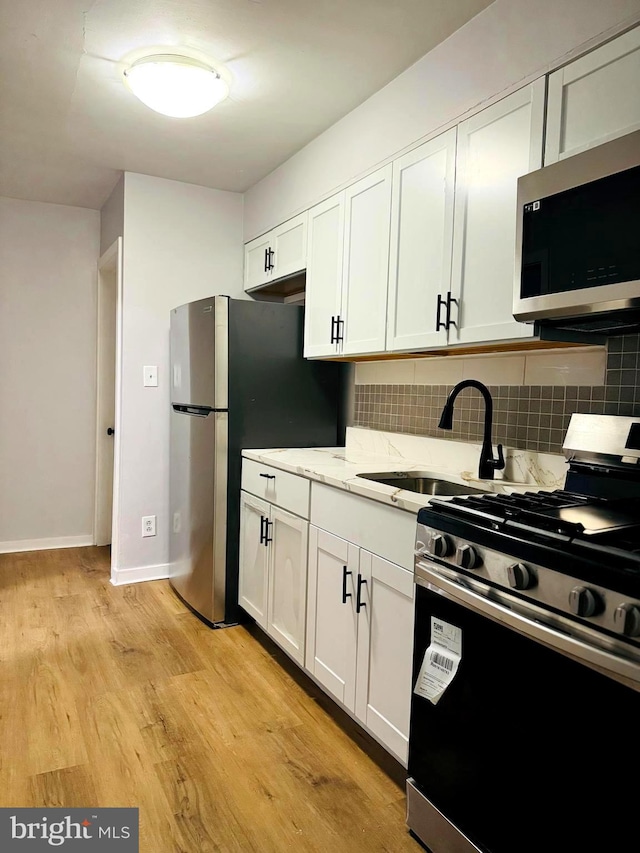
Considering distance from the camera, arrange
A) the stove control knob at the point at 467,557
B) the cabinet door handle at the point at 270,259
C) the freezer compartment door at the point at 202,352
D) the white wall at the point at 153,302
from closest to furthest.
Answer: the stove control knob at the point at 467,557
the freezer compartment door at the point at 202,352
the cabinet door handle at the point at 270,259
the white wall at the point at 153,302

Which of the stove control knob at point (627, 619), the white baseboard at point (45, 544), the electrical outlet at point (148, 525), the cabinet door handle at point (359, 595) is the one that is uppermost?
the stove control knob at point (627, 619)

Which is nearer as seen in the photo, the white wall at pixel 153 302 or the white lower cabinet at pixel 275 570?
the white lower cabinet at pixel 275 570

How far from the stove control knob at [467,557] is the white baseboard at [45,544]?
373cm

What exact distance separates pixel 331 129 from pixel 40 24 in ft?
4.13

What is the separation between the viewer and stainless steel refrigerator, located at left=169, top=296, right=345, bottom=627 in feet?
9.75

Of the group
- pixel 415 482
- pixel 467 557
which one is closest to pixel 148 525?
pixel 415 482

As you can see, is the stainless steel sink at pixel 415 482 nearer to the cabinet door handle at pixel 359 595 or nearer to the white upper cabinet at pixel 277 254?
the cabinet door handle at pixel 359 595

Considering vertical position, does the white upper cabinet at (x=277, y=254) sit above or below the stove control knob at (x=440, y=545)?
above

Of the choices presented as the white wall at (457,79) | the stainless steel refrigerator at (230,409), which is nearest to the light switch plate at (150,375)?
the stainless steel refrigerator at (230,409)

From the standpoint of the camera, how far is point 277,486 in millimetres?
2625

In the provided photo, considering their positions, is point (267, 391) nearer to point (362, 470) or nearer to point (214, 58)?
point (362, 470)

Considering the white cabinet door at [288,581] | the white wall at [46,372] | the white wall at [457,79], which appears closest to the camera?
the white wall at [457,79]

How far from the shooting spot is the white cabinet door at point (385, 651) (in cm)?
175

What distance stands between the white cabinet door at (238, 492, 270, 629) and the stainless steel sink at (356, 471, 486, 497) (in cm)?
62
